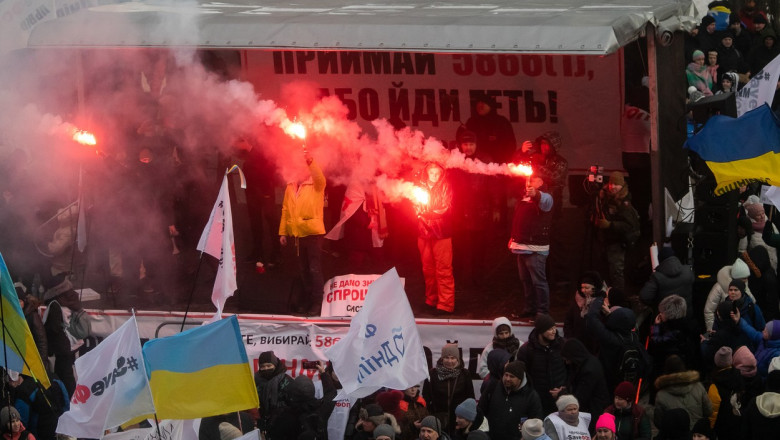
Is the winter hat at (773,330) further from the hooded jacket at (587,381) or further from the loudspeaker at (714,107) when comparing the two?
the loudspeaker at (714,107)

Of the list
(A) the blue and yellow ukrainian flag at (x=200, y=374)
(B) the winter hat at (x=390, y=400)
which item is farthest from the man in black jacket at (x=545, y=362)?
(A) the blue and yellow ukrainian flag at (x=200, y=374)

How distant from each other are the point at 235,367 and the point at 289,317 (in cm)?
234

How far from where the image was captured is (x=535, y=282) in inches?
550

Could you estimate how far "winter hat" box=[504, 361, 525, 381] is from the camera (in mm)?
11555

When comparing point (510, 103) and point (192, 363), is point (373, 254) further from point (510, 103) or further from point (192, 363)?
point (192, 363)

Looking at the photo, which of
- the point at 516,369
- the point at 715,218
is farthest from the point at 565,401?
the point at 715,218

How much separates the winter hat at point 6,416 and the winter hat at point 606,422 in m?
4.36

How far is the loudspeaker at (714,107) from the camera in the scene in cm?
1389

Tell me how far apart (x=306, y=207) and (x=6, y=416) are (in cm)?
396

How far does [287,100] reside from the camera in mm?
16312

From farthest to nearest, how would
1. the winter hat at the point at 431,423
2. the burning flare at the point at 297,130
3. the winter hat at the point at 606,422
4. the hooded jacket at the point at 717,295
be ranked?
the burning flare at the point at 297,130, the hooded jacket at the point at 717,295, the winter hat at the point at 431,423, the winter hat at the point at 606,422

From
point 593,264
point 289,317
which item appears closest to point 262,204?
point 289,317

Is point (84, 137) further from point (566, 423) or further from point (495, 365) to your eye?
point (566, 423)

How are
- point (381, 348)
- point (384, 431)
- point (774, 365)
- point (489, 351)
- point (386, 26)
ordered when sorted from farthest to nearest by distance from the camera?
point (386, 26)
point (489, 351)
point (381, 348)
point (774, 365)
point (384, 431)
